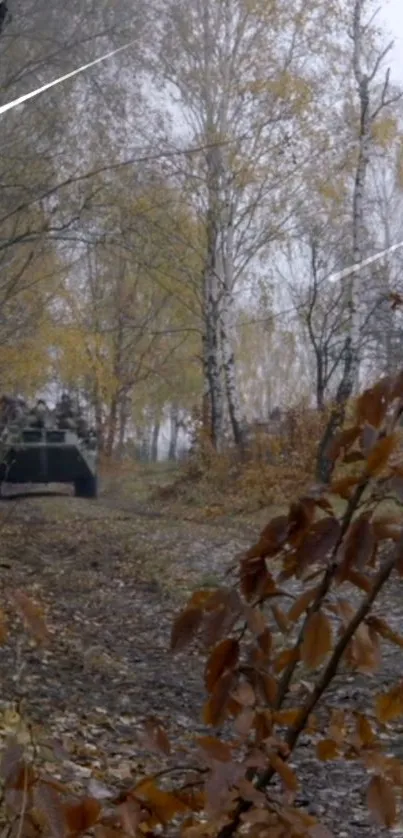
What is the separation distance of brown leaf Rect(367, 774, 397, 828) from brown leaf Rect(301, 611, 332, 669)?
215 millimetres

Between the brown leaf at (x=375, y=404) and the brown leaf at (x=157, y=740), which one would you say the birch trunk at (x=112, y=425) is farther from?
the brown leaf at (x=375, y=404)

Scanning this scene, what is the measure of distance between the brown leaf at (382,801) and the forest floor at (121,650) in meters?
0.37

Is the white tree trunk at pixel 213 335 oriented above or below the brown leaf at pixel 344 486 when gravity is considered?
above

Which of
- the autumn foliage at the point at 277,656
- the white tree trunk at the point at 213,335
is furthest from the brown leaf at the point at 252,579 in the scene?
the white tree trunk at the point at 213,335

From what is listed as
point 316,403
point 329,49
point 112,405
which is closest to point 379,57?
point 329,49

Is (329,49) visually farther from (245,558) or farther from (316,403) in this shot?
(245,558)

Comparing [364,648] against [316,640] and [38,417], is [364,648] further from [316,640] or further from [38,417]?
[38,417]

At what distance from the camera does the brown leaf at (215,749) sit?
6.55 ft

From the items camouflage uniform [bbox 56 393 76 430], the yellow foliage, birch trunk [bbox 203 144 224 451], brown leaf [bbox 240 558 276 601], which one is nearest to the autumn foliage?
brown leaf [bbox 240 558 276 601]

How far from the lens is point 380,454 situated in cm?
186

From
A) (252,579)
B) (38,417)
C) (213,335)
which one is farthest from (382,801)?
(213,335)

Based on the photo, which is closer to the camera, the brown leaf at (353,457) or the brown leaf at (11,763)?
the brown leaf at (353,457)

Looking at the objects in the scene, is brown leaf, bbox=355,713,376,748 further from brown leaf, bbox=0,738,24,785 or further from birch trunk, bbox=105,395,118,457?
birch trunk, bbox=105,395,118,457

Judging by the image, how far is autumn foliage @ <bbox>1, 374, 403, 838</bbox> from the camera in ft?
6.37
